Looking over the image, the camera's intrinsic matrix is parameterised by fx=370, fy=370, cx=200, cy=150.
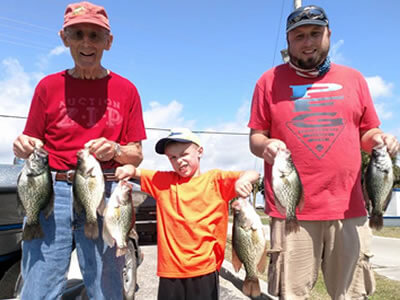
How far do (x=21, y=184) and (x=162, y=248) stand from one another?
1.17 metres

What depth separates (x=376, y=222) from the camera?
279 cm

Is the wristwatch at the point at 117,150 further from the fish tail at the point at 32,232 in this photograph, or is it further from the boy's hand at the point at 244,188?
Result: the boy's hand at the point at 244,188

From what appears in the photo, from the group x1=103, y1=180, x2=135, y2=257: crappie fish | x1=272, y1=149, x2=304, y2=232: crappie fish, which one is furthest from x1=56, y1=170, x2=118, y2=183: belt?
x1=272, y1=149, x2=304, y2=232: crappie fish

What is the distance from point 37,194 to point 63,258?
486 mm

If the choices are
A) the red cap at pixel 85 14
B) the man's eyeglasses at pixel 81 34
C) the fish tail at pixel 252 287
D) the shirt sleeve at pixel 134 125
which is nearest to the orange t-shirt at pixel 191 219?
the fish tail at pixel 252 287

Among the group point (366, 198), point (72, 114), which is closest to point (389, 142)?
point (366, 198)

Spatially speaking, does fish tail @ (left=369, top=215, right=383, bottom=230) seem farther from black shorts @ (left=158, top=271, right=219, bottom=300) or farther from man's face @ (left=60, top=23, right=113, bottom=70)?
man's face @ (left=60, top=23, right=113, bottom=70)

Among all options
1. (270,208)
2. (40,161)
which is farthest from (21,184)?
(270,208)

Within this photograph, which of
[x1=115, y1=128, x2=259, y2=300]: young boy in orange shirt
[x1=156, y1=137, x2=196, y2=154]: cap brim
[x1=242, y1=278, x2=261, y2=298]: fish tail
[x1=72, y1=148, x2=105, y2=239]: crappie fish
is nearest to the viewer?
[x1=72, y1=148, x2=105, y2=239]: crappie fish

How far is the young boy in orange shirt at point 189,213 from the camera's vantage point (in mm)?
2887

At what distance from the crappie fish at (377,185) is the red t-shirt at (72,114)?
191cm

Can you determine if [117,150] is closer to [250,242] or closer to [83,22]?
[83,22]

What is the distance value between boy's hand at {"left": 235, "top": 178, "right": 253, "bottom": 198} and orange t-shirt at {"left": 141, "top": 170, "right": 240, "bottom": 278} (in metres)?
0.25

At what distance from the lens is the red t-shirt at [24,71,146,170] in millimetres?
2645
